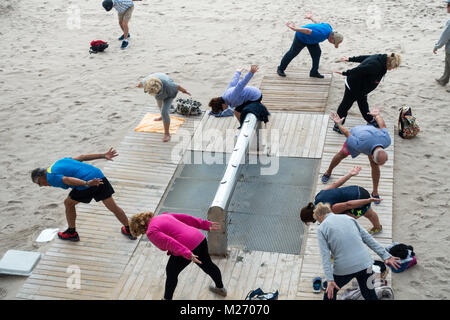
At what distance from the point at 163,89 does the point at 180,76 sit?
2.81m

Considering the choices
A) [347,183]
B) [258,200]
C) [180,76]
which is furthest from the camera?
[180,76]

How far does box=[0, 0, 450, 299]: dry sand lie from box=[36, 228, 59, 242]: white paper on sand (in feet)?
0.42

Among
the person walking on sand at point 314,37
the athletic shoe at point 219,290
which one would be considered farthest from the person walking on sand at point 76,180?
the person walking on sand at point 314,37

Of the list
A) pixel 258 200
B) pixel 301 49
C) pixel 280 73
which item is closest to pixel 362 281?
pixel 258 200

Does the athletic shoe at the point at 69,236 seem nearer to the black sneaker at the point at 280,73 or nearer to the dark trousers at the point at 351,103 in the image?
the dark trousers at the point at 351,103

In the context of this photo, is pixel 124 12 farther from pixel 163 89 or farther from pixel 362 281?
pixel 362 281

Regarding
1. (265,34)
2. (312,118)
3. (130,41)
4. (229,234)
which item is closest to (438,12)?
(265,34)

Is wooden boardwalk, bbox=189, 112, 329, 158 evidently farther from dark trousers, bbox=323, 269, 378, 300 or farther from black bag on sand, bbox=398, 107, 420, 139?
dark trousers, bbox=323, 269, 378, 300

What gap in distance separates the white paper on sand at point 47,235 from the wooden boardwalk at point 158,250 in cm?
22

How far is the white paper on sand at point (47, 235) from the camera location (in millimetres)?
6805

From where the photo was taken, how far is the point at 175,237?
5.13 m

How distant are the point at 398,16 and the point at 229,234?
878cm

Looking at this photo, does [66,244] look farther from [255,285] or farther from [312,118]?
[312,118]

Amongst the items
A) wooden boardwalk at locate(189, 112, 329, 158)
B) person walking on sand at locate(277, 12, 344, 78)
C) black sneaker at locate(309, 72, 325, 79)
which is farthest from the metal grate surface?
black sneaker at locate(309, 72, 325, 79)
